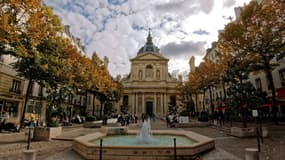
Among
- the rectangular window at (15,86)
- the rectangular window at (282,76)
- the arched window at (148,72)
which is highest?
the arched window at (148,72)

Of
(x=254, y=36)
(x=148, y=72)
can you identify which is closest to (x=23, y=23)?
(x=254, y=36)

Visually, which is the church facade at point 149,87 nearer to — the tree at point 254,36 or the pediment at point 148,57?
the pediment at point 148,57

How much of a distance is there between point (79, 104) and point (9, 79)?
842 inches

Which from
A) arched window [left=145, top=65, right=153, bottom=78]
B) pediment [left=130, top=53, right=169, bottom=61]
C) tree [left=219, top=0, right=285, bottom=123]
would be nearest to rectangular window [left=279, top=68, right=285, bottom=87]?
tree [left=219, top=0, right=285, bottom=123]

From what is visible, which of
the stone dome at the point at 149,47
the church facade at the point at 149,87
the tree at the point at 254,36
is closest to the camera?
the tree at the point at 254,36

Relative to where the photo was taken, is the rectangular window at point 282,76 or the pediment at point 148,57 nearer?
the rectangular window at point 282,76

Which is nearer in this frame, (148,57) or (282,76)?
(282,76)

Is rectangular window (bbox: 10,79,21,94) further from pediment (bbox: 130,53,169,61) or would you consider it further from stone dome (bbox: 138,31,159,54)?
stone dome (bbox: 138,31,159,54)

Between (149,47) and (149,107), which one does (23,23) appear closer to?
(149,107)

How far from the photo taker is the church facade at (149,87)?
56812mm

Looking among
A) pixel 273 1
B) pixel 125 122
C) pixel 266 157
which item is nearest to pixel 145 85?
pixel 125 122

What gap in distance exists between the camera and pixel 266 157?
7.14m

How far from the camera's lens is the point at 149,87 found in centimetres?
5756

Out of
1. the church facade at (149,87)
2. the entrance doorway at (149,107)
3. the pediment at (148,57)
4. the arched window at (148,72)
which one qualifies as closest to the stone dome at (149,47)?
the pediment at (148,57)
